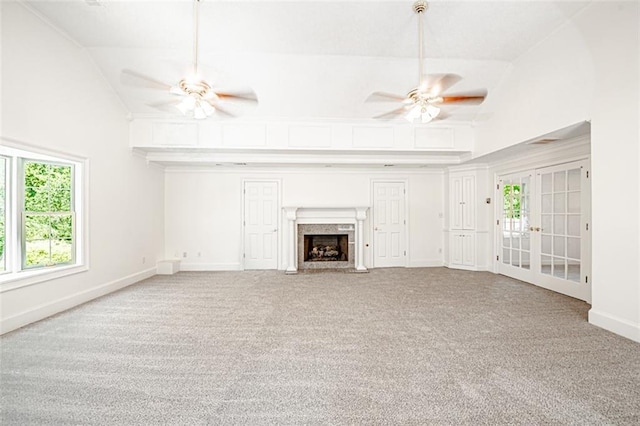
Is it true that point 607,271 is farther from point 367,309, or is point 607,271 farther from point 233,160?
point 233,160

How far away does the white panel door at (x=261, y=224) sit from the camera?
6441mm

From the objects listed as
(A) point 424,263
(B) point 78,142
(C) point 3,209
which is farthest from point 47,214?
(A) point 424,263

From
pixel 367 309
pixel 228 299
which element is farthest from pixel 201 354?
pixel 367 309

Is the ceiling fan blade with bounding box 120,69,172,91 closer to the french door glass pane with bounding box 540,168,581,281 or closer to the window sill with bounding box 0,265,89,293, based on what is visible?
the window sill with bounding box 0,265,89,293

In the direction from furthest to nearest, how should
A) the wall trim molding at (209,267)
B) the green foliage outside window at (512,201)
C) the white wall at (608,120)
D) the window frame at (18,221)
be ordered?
the wall trim molding at (209,267) < the green foliage outside window at (512,201) < the window frame at (18,221) < the white wall at (608,120)

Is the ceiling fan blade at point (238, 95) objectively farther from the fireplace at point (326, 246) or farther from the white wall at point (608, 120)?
the fireplace at point (326, 246)

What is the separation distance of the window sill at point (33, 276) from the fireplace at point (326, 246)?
3.82 metres

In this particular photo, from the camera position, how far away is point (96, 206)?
4.26 meters

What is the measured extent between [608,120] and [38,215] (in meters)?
6.60

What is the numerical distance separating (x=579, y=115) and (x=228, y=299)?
496 cm

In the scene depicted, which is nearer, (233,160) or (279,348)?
(279,348)

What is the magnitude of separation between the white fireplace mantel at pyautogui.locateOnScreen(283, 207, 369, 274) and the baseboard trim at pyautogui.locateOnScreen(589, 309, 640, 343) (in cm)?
368

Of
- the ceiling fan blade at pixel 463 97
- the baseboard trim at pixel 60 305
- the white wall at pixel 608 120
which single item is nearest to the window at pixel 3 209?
the baseboard trim at pixel 60 305

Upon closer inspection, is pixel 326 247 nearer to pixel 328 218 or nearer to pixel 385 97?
pixel 328 218
